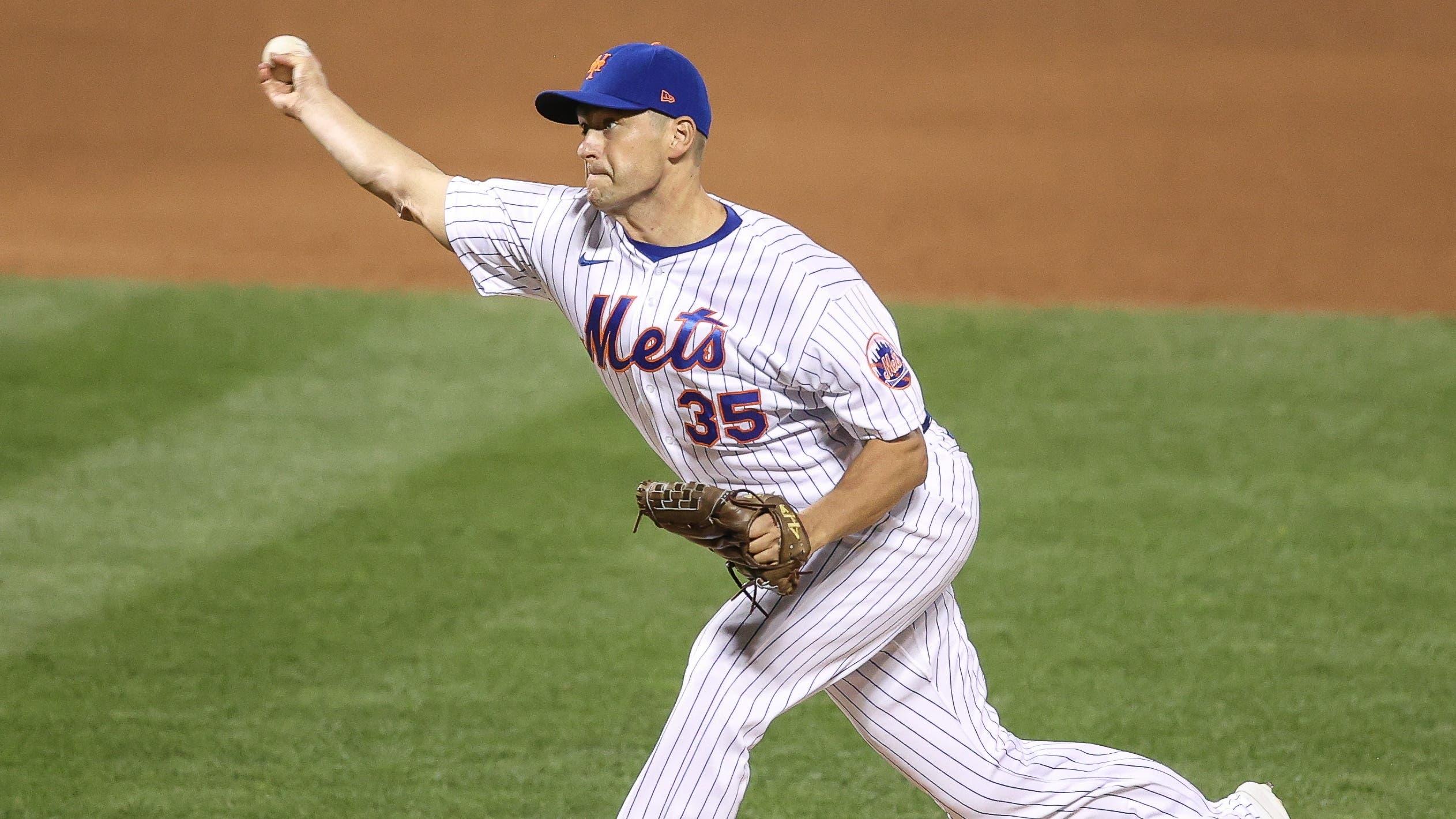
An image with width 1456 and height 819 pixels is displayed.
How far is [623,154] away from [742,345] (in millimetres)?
380

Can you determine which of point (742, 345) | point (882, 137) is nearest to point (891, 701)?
point (742, 345)

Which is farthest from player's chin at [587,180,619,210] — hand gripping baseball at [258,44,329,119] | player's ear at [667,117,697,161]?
hand gripping baseball at [258,44,329,119]

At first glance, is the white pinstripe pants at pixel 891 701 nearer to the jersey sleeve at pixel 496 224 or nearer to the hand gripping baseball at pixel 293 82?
the jersey sleeve at pixel 496 224

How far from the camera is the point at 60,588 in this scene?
4973 millimetres

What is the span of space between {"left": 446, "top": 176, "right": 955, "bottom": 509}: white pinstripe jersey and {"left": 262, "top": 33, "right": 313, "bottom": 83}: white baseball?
635mm

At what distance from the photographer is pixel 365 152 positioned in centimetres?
313

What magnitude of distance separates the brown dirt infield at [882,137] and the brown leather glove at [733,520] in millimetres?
5772

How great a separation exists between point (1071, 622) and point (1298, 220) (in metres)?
5.47

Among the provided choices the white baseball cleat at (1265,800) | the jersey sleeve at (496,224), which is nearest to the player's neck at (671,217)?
the jersey sleeve at (496,224)

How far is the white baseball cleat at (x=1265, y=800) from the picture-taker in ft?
Result: 10.3

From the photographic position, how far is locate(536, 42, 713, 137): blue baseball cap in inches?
110

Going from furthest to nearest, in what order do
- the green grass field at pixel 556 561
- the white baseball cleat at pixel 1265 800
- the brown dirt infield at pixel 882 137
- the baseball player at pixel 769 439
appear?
the brown dirt infield at pixel 882 137
the green grass field at pixel 556 561
the white baseball cleat at pixel 1265 800
the baseball player at pixel 769 439

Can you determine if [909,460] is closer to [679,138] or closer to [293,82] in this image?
[679,138]

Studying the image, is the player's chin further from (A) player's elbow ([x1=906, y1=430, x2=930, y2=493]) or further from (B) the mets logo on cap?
(A) player's elbow ([x1=906, y1=430, x2=930, y2=493])
